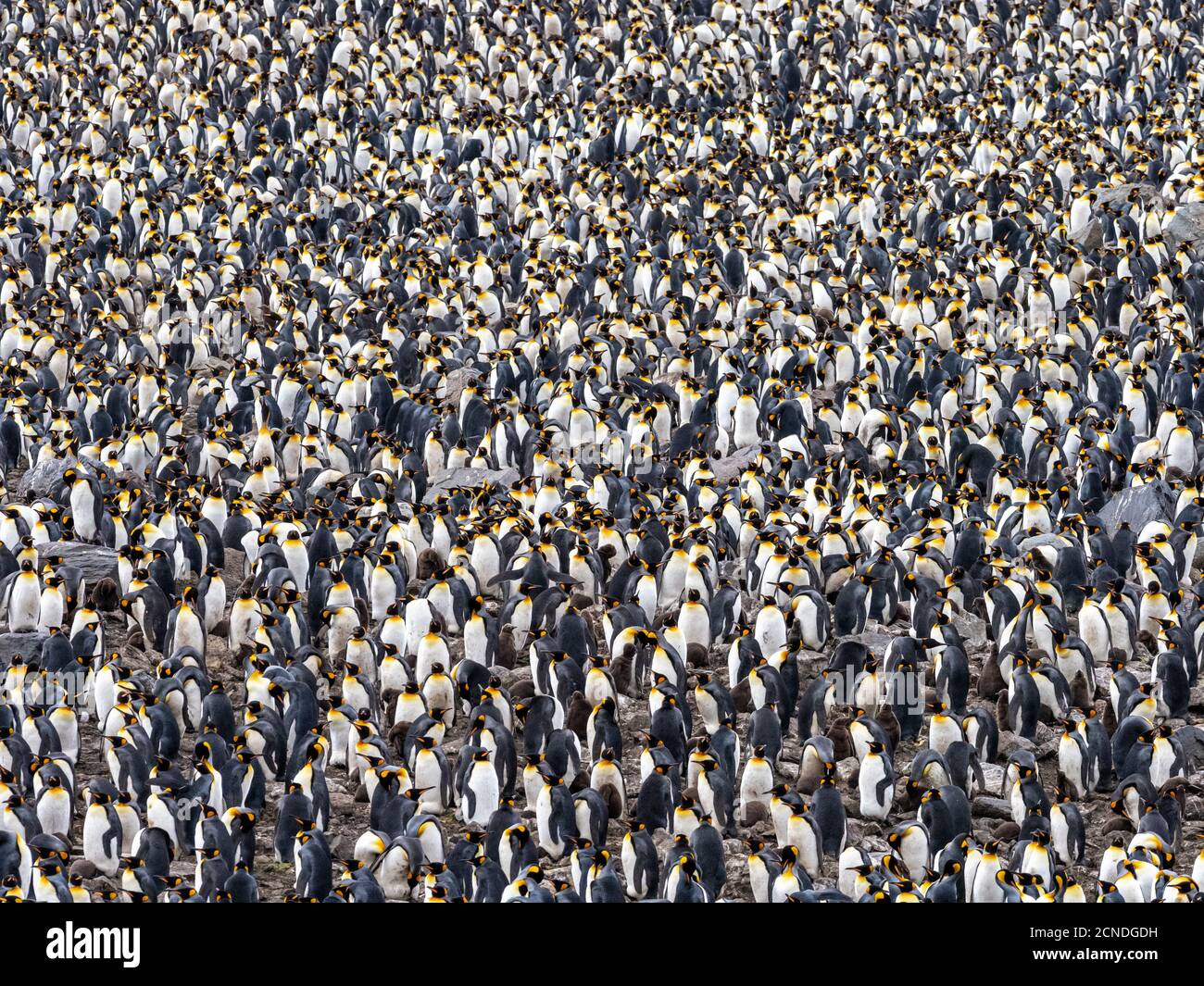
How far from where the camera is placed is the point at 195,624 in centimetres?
1351

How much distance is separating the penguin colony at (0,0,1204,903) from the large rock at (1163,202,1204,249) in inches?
2.2

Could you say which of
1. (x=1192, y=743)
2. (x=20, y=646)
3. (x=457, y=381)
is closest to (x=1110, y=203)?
(x=457, y=381)

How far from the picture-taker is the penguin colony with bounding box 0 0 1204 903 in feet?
37.5

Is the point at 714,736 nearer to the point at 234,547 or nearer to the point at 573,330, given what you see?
the point at 234,547

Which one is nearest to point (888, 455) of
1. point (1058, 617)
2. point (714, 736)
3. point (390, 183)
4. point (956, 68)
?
point (1058, 617)

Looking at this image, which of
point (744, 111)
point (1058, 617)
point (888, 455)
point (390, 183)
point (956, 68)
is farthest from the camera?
point (956, 68)

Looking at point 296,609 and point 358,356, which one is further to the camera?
point 358,356

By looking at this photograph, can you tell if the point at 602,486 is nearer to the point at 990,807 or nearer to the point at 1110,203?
the point at 990,807

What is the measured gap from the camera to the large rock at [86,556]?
48.2ft

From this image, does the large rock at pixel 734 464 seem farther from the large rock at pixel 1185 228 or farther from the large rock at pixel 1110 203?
the large rock at pixel 1185 228

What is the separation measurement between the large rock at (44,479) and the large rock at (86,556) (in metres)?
1.33

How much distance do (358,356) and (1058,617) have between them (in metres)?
8.32

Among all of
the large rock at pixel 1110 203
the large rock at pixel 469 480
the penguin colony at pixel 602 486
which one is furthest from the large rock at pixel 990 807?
the large rock at pixel 1110 203

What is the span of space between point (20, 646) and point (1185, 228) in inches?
575
